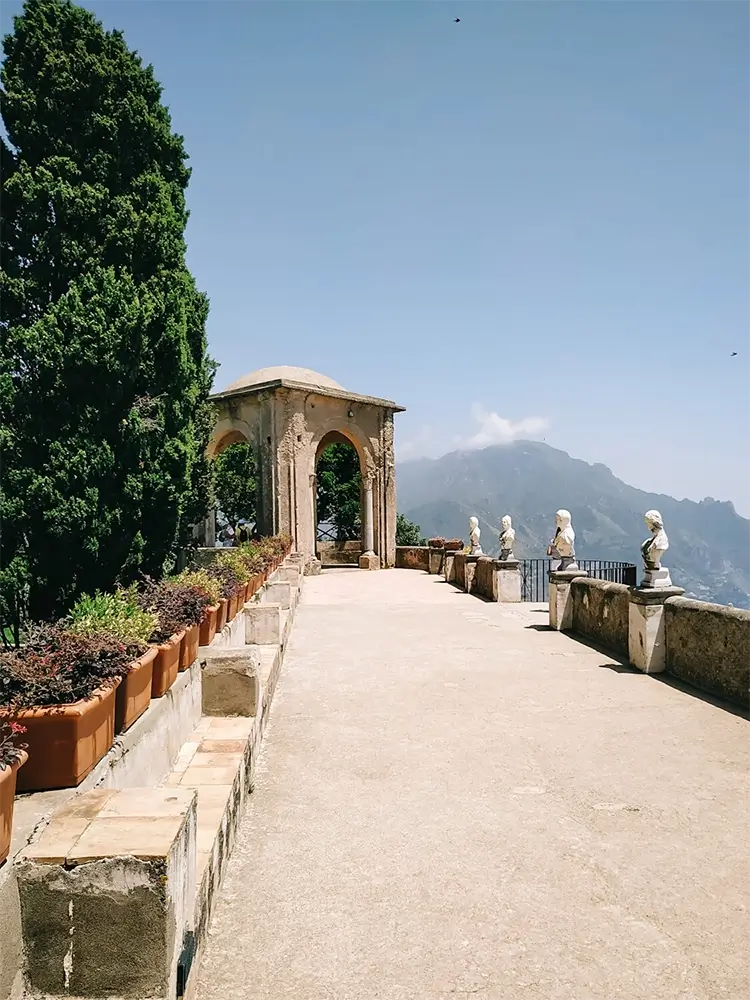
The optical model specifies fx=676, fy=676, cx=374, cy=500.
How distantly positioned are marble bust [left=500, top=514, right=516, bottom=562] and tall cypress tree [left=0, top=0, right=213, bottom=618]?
666cm

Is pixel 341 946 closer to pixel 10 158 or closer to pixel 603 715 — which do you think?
pixel 603 715

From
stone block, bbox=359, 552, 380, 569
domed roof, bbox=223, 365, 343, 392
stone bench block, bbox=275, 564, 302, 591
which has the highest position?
domed roof, bbox=223, 365, 343, 392

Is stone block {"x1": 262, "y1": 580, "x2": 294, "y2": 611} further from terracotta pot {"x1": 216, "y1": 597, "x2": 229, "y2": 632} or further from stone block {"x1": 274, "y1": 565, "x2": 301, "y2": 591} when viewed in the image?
terracotta pot {"x1": 216, "y1": 597, "x2": 229, "y2": 632}

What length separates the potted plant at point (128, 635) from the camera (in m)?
3.05

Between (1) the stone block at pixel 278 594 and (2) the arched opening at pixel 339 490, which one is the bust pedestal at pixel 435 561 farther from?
(2) the arched opening at pixel 339 490

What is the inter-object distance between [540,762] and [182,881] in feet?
11.0

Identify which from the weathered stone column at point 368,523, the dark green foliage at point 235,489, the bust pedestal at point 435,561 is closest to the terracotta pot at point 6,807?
the bust pedestal at point 435,561

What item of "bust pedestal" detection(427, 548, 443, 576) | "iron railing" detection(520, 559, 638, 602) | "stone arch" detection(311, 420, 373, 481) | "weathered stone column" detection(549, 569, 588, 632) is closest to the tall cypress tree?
"weathered stone column" detection(549, 569, 588, 632)

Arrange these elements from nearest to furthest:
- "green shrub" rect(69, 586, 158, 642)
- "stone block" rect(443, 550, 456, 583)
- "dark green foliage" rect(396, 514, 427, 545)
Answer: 1. "green shrub" rect(69, 586, 158, 642)
2. "stone block" rect(443, 550, 456, 583)
3. "dark green foliage" rect(396, 514, 427, 545)

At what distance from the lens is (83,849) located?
1883 mm

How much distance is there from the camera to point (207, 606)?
536 centimetres

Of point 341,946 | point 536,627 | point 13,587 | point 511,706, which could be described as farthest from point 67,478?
point 341,946

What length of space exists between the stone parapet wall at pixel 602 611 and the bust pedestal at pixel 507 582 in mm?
4120

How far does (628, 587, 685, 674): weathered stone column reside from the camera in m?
7.68
